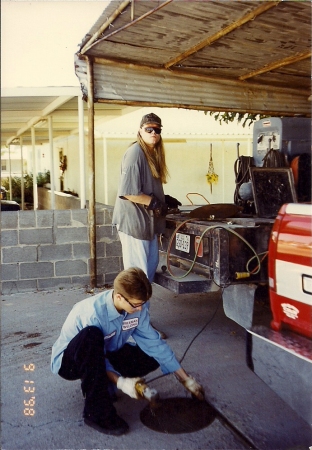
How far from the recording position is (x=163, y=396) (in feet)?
11.8

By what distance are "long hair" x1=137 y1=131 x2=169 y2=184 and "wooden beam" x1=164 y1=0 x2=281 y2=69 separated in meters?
1.33

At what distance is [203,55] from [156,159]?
1998mm

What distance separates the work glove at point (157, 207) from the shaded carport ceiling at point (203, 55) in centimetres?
159

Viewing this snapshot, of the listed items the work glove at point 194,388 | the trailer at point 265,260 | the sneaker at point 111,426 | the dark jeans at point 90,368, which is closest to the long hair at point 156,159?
the trailer at point 265,260

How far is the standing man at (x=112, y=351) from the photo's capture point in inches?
120

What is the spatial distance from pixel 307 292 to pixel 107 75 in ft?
14.4

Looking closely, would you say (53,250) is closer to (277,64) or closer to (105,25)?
(105,25)

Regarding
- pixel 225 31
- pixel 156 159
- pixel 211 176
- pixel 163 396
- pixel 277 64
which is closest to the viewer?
pixel 163 396

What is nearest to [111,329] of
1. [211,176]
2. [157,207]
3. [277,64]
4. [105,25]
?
[157,207]

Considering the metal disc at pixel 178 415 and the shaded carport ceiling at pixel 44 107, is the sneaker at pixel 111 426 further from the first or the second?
the shaded carport ceiling at pixel 44 107

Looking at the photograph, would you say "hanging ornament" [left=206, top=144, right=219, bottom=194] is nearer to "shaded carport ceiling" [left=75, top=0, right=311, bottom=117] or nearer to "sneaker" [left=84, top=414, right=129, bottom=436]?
"shaded carport ceiling" [left=75, top=0, right=311, bottom=117]

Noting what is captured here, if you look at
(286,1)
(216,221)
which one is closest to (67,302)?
(216,221)

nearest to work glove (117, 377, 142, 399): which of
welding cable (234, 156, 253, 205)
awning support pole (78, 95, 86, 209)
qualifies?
welding cable (234, 156, 253, 205)

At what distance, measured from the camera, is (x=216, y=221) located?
435 centimetres
